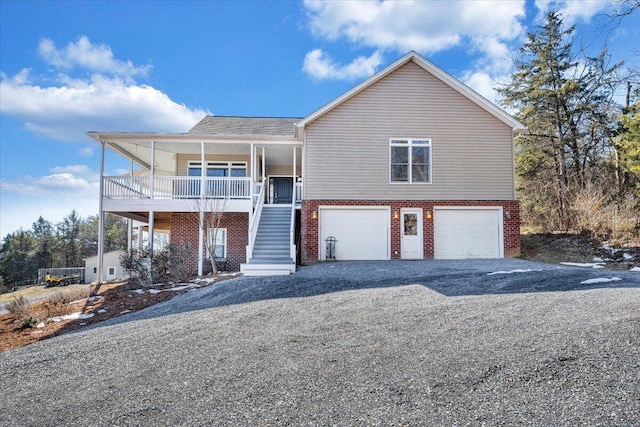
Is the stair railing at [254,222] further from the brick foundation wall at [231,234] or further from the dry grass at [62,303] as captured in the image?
the dry grass at [62,303]

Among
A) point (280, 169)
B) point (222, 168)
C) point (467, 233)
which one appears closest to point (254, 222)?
point (222, 168)

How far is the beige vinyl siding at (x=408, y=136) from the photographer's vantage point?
13930 mm

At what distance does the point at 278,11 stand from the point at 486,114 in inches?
343

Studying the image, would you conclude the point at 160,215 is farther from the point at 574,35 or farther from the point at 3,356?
the point at 574,35

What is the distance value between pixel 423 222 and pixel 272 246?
5.45 metres

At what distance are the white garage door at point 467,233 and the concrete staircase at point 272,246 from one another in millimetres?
5404

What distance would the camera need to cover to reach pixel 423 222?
547 inches

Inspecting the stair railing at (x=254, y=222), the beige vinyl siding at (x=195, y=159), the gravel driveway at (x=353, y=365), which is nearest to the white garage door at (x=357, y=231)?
the stair railing at (x=254, y=222)

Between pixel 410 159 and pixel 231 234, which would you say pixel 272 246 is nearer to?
pixel 231 234

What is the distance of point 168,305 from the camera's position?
803cm

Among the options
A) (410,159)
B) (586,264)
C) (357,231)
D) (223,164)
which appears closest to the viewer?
(586,264)

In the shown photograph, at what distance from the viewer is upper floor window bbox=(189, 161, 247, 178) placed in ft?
56.4

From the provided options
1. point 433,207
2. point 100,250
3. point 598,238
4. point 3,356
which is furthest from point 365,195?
point 3,356

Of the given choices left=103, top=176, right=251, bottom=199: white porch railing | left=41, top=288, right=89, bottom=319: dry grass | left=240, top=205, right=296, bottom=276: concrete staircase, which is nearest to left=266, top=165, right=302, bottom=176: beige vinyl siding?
left=240, top=205, right=296, bottom=276: concrete staircase
